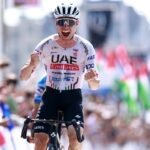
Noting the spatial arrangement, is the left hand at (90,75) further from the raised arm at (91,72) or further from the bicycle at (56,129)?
the bicycle at (56,129)

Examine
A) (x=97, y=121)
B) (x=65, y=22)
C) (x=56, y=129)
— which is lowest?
(x=97, y=121)

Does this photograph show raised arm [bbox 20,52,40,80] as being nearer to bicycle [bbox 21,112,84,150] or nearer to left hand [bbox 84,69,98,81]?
bicycle [bbox 21,112,84,150]

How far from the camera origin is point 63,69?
12.4m

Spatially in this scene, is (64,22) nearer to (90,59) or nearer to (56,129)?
(90,59)

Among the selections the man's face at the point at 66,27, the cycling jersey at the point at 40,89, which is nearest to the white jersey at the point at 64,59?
the man's face at the point at 66,27

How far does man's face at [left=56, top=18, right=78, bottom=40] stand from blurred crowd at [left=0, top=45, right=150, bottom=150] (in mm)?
3191

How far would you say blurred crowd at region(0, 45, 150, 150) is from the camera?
16078mm

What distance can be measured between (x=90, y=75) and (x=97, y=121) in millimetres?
11550

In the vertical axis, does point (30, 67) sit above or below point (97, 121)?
above

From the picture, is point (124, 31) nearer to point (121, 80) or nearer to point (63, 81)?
point (121, 80)

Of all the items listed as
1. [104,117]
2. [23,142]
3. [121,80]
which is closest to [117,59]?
[121,80]

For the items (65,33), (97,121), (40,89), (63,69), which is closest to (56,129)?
(63,69)

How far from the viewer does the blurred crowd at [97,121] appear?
16.1 meters

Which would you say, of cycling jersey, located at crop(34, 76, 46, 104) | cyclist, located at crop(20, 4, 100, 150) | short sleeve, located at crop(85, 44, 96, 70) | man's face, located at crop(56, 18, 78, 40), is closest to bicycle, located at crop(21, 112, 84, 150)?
cyclist, located at crop(20, 4, 100, 150)
